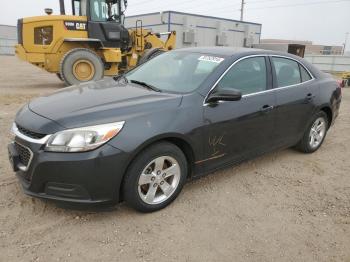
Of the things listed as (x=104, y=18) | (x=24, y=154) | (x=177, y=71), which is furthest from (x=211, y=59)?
(x=104, y=18)

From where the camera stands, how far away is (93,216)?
3.14 m

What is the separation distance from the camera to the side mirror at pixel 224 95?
3.40 m

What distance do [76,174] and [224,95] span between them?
63.3 inches

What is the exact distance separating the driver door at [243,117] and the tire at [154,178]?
0.36 m

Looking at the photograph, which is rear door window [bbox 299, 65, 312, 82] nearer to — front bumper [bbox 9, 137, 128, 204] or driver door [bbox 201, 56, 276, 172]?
driver door [bbox 201, 56, 276, 172]

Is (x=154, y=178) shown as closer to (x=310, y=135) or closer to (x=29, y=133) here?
(x=29, y=133)

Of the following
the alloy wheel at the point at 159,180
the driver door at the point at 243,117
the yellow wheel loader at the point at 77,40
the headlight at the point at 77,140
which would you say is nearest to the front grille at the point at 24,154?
the headlight at the point at 77,140

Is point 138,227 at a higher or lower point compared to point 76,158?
lower

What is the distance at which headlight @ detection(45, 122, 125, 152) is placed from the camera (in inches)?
107

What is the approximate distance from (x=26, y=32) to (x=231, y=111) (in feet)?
28.7

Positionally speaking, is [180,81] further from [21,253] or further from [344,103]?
[344,103]

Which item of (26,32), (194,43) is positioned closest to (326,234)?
(26,32)

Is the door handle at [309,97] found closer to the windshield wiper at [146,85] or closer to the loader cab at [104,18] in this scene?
the windshield wiper at [146,85]

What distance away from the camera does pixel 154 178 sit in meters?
3.17
